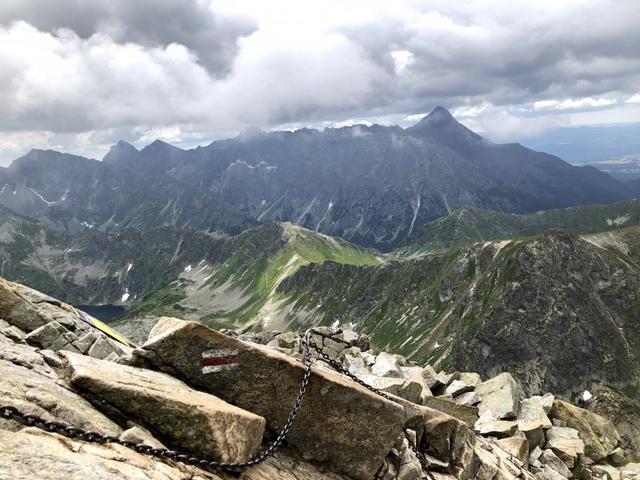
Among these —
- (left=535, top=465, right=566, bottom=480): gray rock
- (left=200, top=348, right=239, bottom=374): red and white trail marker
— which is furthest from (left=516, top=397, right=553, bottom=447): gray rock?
(left=200, top=348, right=239, bottom=374): red and white trail marker

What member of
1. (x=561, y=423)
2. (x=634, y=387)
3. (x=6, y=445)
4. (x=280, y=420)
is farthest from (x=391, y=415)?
(x=634, y=387)

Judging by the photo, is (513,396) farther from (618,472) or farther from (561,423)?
(618,472)

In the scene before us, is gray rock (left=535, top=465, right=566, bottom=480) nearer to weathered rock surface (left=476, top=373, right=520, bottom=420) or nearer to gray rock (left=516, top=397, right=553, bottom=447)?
gray rock (left=516, top=397, right=553, bottom=447)

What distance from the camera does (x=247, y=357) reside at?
14453 mm

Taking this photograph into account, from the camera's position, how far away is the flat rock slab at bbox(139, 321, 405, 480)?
1433 cm

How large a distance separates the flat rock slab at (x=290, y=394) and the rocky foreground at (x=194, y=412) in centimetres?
3

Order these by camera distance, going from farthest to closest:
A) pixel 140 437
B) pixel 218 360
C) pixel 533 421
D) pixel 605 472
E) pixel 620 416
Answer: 1. pixel 620 416
2. pixel 533 421
3. pixel 605 472
4. pixel 218 360
5. pixel 140 437

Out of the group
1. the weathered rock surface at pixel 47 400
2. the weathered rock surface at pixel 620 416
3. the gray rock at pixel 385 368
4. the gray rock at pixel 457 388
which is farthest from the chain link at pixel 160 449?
the weathered rock surface at pixel 620 416

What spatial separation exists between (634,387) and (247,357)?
769ft

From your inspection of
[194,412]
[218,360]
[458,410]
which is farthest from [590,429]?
[194,412]

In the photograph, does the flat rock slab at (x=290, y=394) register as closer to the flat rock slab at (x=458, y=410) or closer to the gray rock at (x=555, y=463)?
the flat rock slab at (x=458, y=410)

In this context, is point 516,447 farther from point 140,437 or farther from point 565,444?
point 140,437

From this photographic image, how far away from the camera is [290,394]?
48.9 ft

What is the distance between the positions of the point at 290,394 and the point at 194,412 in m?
3.70
